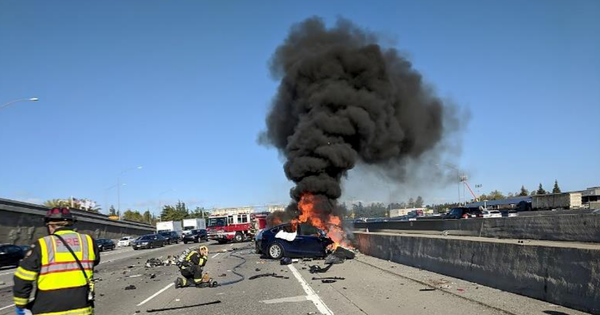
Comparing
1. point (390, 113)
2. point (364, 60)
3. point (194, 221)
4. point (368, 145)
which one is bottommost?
Answer: point (194, 221)

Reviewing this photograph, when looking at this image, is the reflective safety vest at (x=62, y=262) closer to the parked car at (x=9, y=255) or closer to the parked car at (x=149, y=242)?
the parked car at (x=9, y=255)

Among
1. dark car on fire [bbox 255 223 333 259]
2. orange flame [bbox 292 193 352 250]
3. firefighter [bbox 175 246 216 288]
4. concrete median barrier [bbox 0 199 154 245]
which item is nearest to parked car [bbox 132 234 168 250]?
concrete median barrier [bbox 0 199 154 245]

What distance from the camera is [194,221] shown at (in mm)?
60781

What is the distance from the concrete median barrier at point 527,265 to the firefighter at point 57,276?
21.4 ft

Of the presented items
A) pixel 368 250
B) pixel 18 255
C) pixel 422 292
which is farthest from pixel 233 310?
pixel 18 255

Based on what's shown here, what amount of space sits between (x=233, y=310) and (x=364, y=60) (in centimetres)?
2263

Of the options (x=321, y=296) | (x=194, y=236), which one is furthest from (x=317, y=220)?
(x=194, y=236)

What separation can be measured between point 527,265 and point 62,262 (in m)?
7.52

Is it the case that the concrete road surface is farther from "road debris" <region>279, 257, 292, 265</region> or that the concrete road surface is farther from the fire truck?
the fire truck

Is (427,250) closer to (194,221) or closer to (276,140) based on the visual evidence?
(276,140)

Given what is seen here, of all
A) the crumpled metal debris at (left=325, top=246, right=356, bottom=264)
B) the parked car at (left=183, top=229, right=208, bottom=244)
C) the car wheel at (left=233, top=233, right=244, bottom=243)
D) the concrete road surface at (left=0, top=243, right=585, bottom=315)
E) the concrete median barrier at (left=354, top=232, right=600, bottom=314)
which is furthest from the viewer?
the parked car at (left=183, top=229, right=208, bottom=244)

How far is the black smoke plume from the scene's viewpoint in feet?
88.1

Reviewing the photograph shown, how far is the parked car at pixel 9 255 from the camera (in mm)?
23931

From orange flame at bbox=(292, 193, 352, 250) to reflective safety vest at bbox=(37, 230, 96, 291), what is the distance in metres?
16.0
